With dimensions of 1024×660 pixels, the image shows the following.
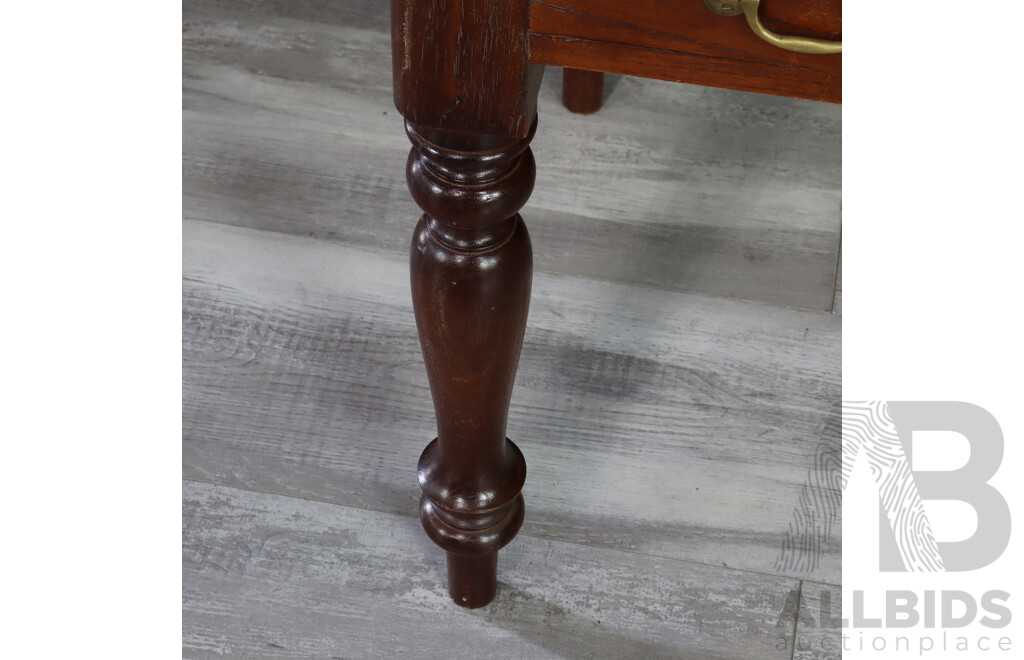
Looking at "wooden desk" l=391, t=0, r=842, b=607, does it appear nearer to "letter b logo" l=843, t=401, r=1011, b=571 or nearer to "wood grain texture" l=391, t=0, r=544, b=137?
"wood grain texture" l=391, t=0, r=544, b=137

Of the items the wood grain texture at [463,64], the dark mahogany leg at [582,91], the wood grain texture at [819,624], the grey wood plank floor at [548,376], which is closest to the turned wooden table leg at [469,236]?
the wood grain texture at [463,64]

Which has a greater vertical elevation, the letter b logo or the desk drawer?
the desk drawer

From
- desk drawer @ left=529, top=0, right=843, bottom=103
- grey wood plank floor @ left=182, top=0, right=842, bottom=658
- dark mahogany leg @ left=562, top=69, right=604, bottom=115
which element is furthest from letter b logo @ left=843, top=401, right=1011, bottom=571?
dark mahogany leg @ left=562, top=69, right=604, bottom=115

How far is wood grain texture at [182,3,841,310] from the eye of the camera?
3.28 ft

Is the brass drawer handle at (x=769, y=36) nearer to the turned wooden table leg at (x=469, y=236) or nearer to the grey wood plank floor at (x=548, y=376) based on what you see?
the turned wooden table leg at (x=469, y=236)

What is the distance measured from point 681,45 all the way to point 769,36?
0.14 feet

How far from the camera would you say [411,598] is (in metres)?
0.78

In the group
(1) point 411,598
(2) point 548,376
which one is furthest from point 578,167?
(1) point 411,598

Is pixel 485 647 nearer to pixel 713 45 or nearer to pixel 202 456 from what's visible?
pixel 202 456

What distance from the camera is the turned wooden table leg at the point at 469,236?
1.57 ft

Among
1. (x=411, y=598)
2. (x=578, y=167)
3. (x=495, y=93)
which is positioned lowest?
(x=411, y=598)

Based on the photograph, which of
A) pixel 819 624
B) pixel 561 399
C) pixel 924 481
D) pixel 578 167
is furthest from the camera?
pixel 578 167

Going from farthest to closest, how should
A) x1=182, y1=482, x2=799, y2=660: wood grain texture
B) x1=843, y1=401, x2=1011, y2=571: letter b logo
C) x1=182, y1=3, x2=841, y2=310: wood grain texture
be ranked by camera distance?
x1=182, y1=3, x2=841, y2=310: wood grain texture, x1=182, y1=482, x2=799, y2=660: wood grain texture, x1=843, y1=401, x2=1011, y2=571: letter b logo

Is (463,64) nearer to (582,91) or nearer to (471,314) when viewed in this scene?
(471,314)
